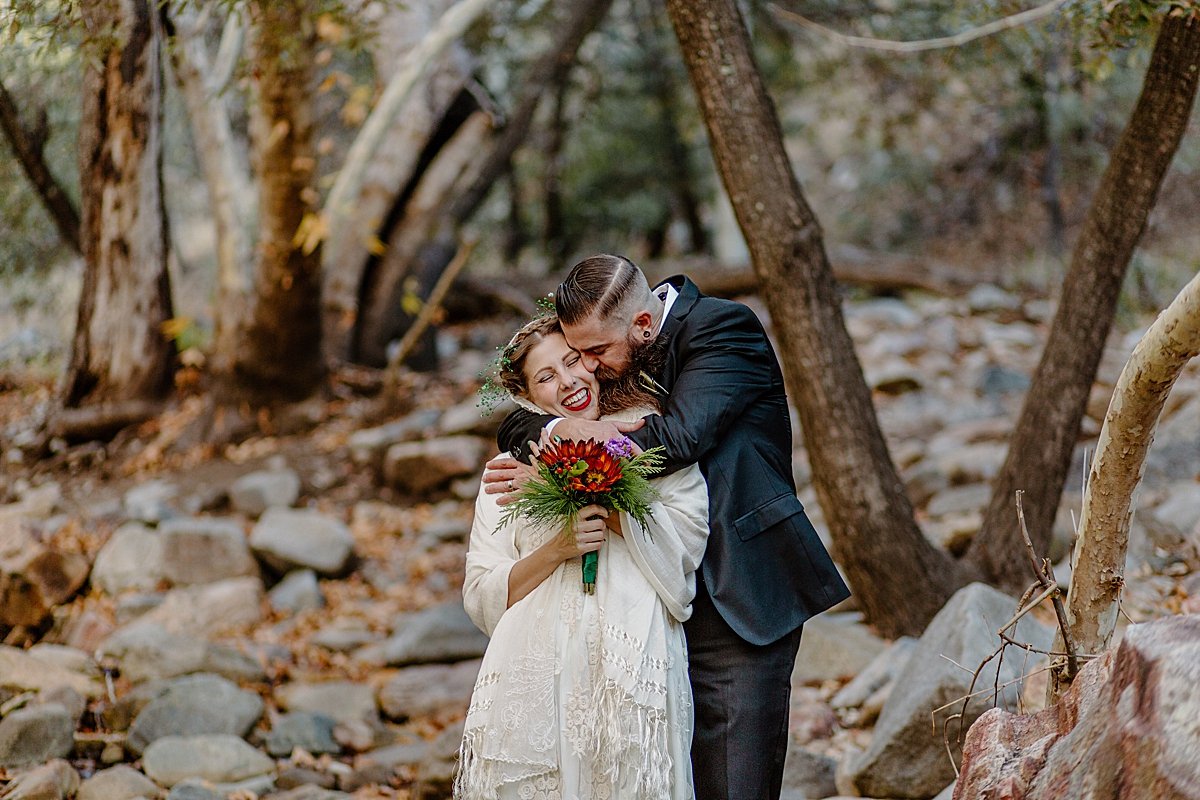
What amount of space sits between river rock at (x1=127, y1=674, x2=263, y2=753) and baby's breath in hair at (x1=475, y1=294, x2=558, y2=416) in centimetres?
294

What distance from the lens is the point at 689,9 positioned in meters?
4.77

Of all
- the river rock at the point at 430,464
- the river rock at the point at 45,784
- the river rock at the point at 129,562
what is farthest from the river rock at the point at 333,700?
the river rock at the point at 430,464

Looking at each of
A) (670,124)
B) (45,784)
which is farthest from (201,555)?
(670,124)

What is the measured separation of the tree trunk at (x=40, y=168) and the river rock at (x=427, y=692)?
5425 millimetres

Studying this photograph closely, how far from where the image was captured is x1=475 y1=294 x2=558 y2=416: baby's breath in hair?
3.16 meters

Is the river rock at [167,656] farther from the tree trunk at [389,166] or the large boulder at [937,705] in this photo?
the tree trunk at [389,166]

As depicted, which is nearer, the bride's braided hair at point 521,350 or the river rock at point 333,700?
the bride's braided hair at point 521,350

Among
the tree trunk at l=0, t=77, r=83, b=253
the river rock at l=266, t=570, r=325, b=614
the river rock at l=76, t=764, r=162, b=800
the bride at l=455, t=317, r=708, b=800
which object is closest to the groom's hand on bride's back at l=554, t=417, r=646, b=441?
the bride at l=455, t=317, r=708, b=800

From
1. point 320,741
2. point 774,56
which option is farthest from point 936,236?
point 320,741

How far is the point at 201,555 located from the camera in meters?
7.33

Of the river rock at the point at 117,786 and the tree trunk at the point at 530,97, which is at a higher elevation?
the tree trunk at the point at 530,97

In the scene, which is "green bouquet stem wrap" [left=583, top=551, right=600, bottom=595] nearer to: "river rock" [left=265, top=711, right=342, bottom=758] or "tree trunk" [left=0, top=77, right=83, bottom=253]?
"river rock" [left=265, top=711, right=342, bottom=758]

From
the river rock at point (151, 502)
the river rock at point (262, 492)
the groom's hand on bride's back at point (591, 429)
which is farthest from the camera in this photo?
the river rock at point (262, 492)

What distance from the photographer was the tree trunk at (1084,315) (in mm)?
4652
